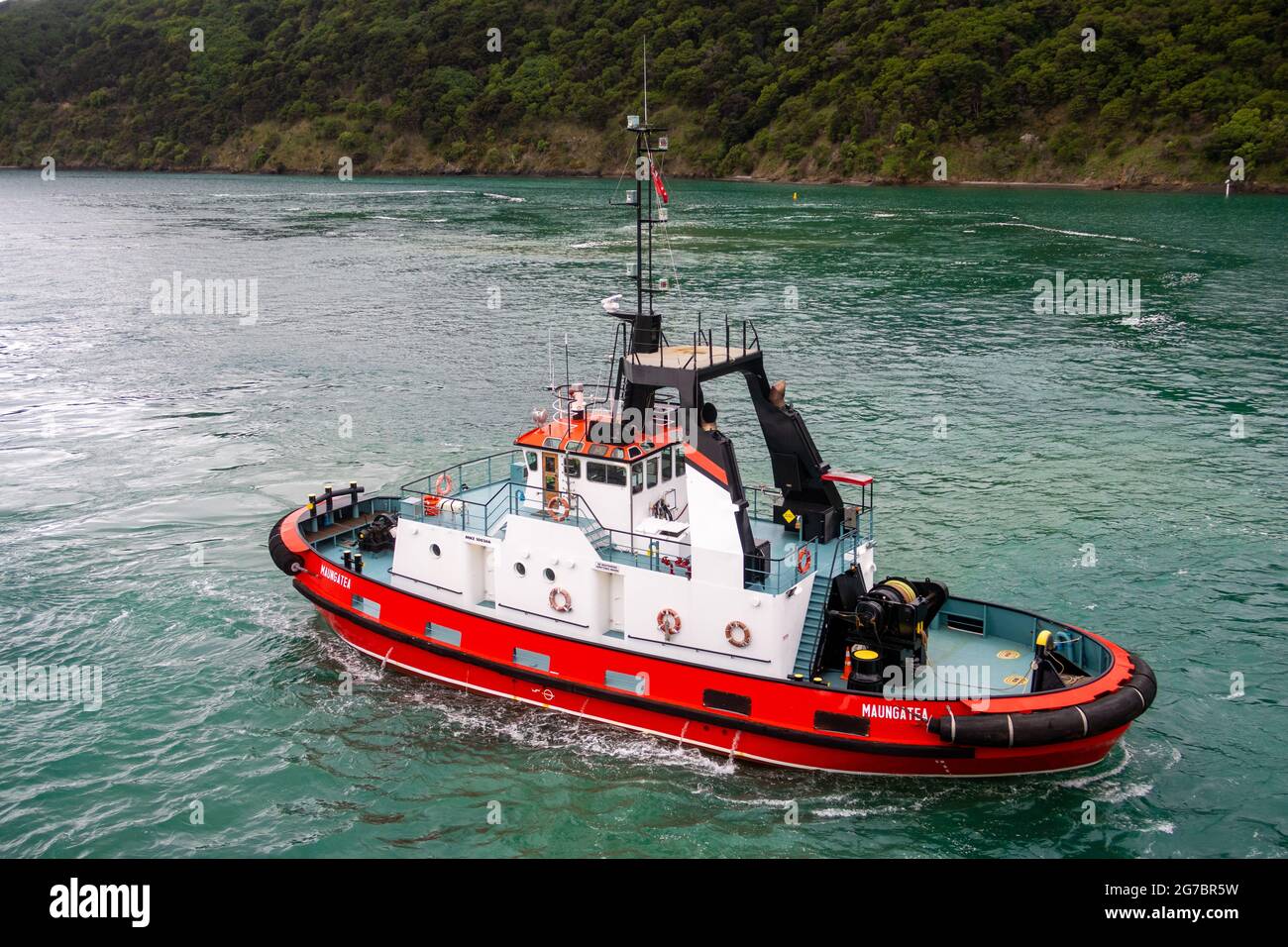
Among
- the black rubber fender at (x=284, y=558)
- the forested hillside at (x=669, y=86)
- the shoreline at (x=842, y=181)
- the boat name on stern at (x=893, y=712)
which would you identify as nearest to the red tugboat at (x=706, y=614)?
the boat name on stern at (x=893, y=712)

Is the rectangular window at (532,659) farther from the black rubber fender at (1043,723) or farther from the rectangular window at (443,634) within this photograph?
the black rubber fender at (1043,723)

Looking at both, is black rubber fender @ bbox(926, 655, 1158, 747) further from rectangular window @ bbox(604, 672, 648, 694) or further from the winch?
rectangular window @ bbox(604, 672, 648, 694)

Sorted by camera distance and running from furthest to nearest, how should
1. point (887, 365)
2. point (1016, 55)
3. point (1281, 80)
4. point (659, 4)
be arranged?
point (659, 4) → point (1016, 55) → point (1281, 80) → point (887, 365)

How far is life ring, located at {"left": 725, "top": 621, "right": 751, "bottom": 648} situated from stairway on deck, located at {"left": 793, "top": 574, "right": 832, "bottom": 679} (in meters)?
0.97

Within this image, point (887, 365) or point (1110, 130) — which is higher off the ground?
point (1110, 130)

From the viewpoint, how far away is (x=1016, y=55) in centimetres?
11369

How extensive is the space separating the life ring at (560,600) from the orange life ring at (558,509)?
1.17 meters

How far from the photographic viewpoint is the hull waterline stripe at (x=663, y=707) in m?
16.8

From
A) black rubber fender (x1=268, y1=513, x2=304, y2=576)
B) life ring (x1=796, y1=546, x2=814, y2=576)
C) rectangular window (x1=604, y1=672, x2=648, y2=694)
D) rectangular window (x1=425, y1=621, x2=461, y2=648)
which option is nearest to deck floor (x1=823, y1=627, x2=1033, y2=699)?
life ring (x1=796, y1=546, x2=814, y2=576)

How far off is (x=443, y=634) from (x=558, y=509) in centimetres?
313

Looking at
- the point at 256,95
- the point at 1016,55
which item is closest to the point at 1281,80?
the point at 1016,55

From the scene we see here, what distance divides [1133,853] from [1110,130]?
105 meters

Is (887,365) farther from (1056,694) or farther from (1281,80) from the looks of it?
(1281,80)

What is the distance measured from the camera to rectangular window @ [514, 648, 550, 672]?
753 inches
